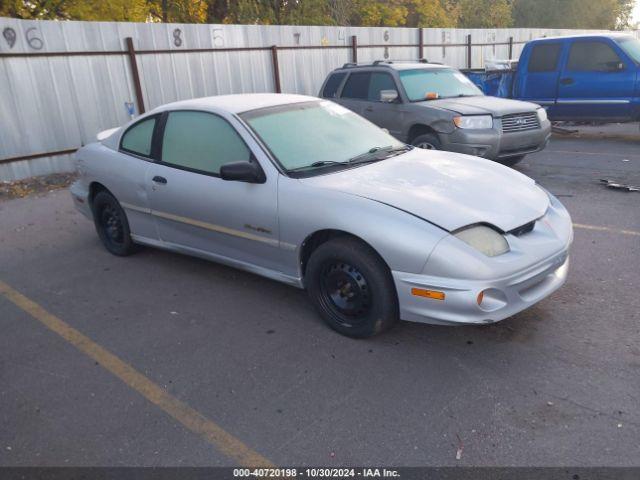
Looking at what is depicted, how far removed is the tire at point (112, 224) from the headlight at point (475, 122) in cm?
473

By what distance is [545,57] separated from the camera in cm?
1144

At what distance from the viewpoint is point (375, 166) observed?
4160 mm

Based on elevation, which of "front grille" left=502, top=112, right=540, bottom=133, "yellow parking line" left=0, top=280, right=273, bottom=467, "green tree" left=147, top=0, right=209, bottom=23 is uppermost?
"green tree" left=147, top=0, right=209, bottom=23

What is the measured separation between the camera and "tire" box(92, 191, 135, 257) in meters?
5.42

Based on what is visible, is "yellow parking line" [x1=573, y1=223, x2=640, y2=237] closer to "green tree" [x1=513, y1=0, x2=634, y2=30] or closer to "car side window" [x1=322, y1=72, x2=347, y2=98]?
"car side window" [x1=322, y1=72, x2=347, y2=98]

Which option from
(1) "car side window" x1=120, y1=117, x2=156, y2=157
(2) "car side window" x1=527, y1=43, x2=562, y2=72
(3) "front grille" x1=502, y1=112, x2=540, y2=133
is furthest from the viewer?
(2) "car side window" x1=527, y1=43, x2=562, y2=72

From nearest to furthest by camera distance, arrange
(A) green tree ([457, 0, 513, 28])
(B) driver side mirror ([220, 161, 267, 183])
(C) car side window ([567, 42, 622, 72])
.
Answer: (B) driver side mirror ([220, 161, 267, 183]) < (C) car side window ([567, 42, 622, 72]) < (A) green tree ([457, 0, 513, 28])

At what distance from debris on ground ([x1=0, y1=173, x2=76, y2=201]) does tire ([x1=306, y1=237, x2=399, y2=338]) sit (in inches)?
270

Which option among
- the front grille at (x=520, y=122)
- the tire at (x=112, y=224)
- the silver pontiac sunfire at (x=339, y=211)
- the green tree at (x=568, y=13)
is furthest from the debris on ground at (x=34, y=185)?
Result: the green tree at (x=568, y=13)

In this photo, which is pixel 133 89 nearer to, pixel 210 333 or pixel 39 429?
pixel 210 333

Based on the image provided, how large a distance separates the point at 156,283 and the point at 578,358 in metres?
3.43

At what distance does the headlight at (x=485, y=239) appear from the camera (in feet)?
10.7

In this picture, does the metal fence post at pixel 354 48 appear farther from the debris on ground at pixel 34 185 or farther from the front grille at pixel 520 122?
the debris on ground at pixel 34 185

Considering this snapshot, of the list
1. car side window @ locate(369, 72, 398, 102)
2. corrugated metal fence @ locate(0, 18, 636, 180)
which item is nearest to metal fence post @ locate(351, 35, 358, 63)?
corrugated metal fence @ locate(0, 18, 636, 180)
